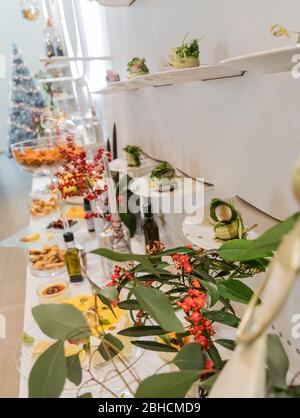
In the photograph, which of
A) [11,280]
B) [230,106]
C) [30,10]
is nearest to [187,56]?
[230,106]

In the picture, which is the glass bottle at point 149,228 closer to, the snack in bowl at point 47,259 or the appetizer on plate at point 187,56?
the snack in bowl at point 47,259

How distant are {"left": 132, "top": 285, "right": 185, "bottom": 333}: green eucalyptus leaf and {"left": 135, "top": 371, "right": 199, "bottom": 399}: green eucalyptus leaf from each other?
0.19ft

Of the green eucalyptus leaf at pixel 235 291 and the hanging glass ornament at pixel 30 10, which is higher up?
the hanging glass ornament at pixel 30 10

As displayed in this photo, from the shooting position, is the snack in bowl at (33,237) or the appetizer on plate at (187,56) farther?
the snack in bowl at (33,237)

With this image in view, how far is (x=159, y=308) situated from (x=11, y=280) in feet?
7.35

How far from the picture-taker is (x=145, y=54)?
171 centimetres

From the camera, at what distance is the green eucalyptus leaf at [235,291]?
18.6 inches

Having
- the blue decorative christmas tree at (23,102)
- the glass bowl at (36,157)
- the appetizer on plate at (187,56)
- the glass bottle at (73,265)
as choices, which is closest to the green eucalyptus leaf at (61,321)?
the appetizer on plate at (187,56)

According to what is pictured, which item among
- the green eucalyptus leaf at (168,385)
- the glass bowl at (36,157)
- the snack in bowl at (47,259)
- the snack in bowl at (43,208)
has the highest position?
the green eucalyptus leaf at (168,385)

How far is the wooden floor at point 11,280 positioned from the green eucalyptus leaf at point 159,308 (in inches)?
33.6

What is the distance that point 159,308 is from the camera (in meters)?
0.36

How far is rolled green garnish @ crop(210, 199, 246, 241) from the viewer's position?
753 millimetres
